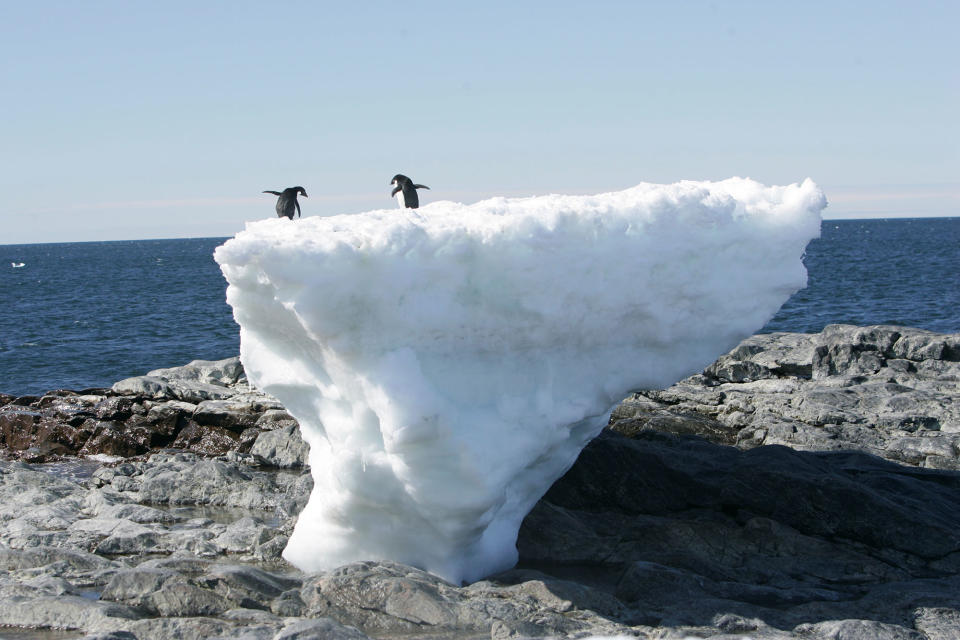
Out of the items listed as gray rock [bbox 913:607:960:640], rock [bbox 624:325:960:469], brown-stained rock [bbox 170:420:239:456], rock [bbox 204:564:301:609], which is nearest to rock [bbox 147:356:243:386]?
brown-stained rock [bbox 170:420:239:456]

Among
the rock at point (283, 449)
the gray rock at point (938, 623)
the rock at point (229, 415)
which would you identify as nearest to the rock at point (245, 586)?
Result: the gray rock at point (938, 623)

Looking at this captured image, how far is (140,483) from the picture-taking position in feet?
41.1

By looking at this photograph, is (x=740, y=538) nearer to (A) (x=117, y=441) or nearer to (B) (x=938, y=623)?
(B) (x=938, y=623)

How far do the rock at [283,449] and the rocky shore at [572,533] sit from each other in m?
0.03

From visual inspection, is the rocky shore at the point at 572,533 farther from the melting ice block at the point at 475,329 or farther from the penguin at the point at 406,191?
the penguin at the point at 406,191

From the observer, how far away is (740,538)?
968cm

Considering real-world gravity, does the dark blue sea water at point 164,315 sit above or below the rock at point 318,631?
below

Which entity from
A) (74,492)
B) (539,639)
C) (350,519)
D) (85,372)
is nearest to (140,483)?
(74,492)

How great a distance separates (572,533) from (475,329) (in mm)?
2742

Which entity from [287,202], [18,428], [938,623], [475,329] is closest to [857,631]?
[938,623]

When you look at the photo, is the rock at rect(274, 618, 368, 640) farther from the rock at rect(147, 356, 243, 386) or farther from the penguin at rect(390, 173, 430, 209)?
the rock at rect(147, 356, 243, 386)

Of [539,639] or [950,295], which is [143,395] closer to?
[539,639]

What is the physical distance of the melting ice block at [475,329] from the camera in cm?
788

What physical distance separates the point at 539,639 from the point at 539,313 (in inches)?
107
